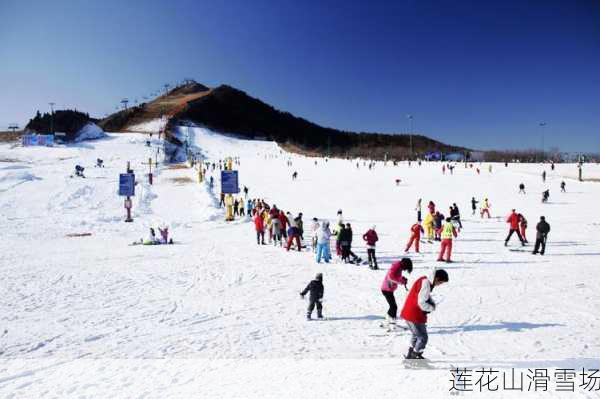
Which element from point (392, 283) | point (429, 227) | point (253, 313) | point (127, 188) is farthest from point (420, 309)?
point (127, 188)

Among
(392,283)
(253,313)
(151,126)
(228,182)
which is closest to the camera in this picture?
(392,283)

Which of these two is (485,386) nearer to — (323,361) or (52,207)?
(323,361)

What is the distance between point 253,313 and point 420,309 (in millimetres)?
3817

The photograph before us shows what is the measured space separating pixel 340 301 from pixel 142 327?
157 inches

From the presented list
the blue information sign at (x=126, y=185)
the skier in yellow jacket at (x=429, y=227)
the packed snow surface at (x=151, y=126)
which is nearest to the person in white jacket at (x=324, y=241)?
the skier in yellow jacket at (x=429, y=227)

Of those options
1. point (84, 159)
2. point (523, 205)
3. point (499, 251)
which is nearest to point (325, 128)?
point (84, 159)

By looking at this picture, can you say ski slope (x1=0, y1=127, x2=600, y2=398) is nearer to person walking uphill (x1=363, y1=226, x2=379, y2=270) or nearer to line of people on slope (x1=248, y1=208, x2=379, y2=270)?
person walking uphill (x1=363, y1=226, x2=379, y2=270)

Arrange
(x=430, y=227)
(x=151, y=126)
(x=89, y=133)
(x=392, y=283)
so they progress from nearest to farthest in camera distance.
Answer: (x=392, y=283) < (x=430, y=227) < (x=89, y=133) < (x=151, y=126)

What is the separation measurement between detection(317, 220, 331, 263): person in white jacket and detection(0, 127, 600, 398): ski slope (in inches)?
22.7

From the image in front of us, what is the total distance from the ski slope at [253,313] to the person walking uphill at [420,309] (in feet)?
1.03

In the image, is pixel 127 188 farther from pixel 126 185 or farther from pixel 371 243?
pixel 371 243

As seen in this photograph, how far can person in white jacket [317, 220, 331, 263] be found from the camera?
12.7 m

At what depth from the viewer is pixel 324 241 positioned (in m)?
12.8

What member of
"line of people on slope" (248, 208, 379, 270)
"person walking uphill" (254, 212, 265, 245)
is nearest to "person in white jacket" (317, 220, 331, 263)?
"line of people on slope" (248, 208, 379, 270)
